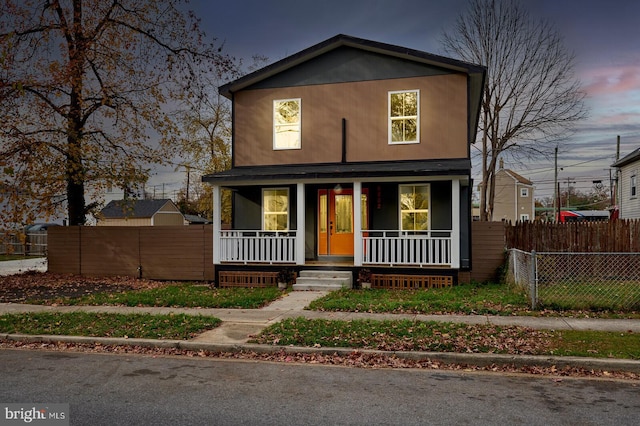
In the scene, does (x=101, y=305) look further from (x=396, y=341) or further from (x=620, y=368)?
(x=620, y=368)

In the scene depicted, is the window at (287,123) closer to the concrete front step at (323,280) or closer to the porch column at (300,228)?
the porch column at (300,228)

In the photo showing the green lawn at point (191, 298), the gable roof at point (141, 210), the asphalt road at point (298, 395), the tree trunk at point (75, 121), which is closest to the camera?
the asphalt road at point (298, 395)

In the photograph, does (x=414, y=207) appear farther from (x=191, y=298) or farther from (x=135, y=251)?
(x=135, y=251)

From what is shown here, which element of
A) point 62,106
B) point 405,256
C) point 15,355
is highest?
point 62,106

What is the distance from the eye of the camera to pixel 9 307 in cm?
1187

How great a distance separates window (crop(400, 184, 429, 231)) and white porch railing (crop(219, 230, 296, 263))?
3.56 metres

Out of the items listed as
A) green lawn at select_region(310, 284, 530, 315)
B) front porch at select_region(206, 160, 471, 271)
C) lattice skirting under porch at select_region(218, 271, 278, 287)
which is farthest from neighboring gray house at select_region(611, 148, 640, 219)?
lattice skirting under porch at select_region(218, 271, 278, 287)

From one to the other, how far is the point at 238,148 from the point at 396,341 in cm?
1097

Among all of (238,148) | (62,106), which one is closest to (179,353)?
(238,148)

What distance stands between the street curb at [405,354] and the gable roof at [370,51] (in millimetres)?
9969

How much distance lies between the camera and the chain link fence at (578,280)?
996cm

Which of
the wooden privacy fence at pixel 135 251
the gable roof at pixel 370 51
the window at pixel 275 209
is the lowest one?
the wooden privacy fence at pixel 135 251

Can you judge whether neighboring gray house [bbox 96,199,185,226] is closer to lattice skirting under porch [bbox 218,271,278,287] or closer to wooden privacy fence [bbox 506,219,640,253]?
lattice skirting under porch [bbox 218,271,278,287]

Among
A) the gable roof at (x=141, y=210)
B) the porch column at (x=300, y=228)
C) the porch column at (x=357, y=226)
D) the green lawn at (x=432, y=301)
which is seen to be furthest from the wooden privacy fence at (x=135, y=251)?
the gable roof at (x=141, y=210)
